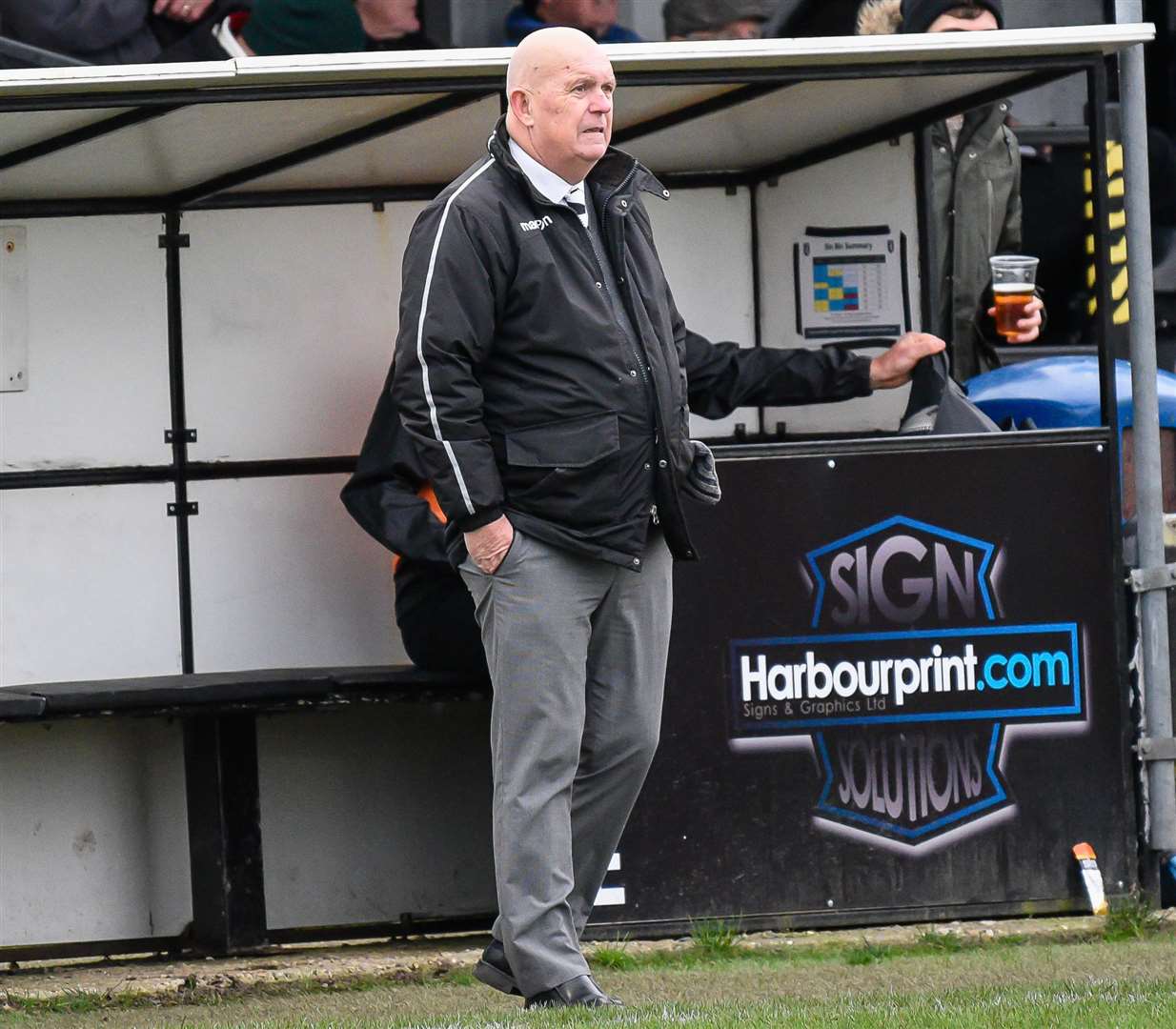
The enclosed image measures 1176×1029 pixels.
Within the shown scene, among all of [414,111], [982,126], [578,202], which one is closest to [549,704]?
[578,202]

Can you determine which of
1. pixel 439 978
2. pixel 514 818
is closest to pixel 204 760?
pixel 439 978

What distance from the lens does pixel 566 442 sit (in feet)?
13.7

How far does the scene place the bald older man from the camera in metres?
4.16

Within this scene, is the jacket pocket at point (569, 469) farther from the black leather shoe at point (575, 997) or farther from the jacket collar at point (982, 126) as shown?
the jacket collar at point (982, 126)

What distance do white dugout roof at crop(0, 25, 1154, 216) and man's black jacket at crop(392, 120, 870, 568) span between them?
88cm

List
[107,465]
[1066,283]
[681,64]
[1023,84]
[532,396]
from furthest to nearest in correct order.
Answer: [1066,283]
[107,465]
[1023,84]
[681,64]
[532,396]

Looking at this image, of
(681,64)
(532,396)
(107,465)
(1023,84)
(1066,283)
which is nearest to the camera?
(532,396)

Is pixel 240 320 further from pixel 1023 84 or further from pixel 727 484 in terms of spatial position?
pixel 1023 84

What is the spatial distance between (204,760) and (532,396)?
2014 mm

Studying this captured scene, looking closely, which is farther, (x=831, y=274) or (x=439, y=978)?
(x=831, y=274)

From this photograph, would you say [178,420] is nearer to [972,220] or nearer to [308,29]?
[308,29]

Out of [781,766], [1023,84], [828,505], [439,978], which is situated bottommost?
[439,978]

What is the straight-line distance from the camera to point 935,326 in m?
6.45

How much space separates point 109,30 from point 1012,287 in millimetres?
2443
